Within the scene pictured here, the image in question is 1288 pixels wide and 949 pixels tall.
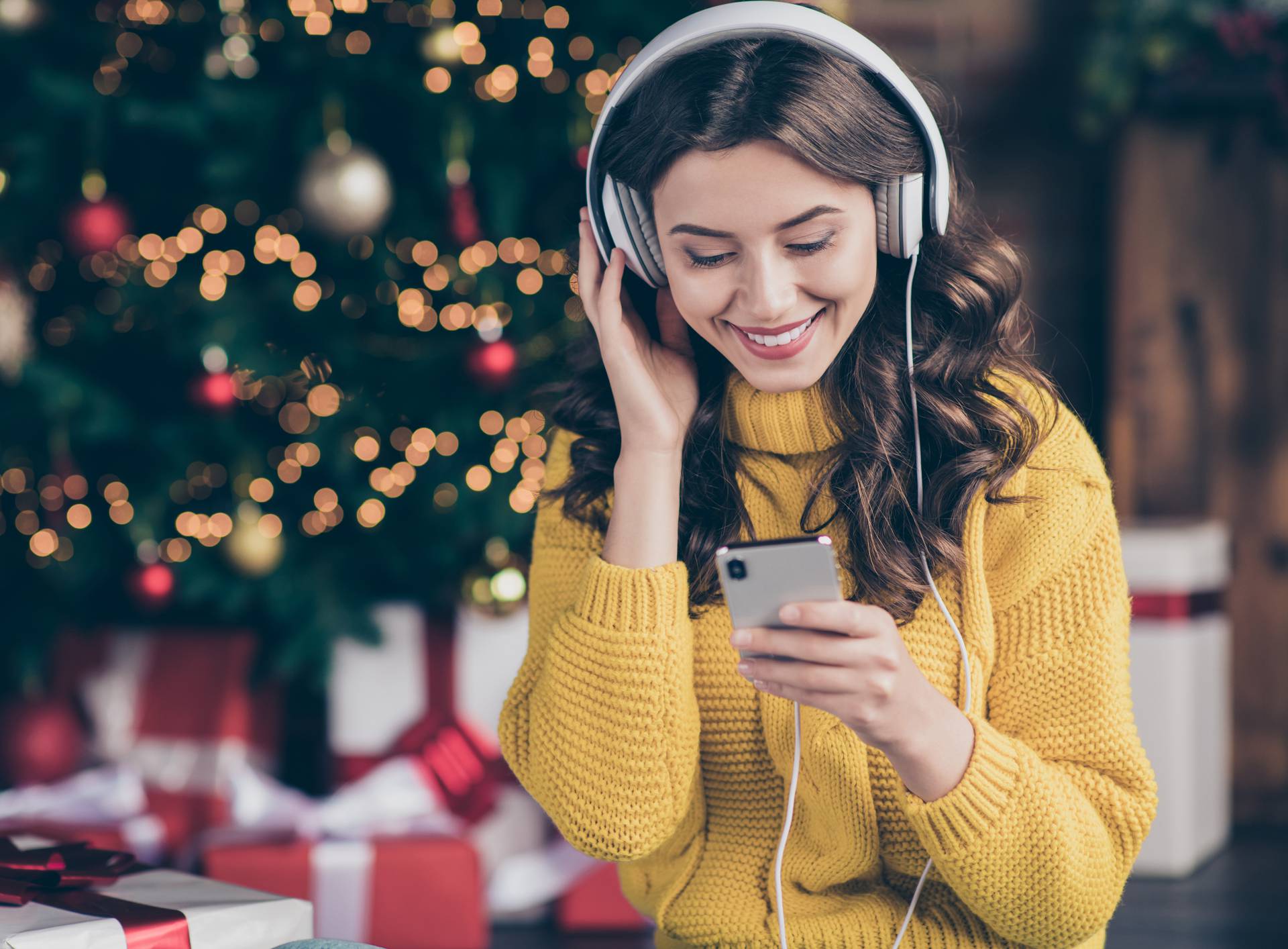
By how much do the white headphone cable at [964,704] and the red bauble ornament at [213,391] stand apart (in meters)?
1.05

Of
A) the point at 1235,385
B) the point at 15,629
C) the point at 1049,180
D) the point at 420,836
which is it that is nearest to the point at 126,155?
the point at 15,629

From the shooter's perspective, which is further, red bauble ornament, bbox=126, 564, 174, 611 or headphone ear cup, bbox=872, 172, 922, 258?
red bauble ornament, bbox=126, 564, 174, 611

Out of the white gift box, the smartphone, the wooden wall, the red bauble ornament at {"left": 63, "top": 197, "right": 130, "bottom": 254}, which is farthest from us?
the wooden wall

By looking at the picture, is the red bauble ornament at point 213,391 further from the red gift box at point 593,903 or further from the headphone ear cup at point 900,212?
the headphone ear cup at point 900,212

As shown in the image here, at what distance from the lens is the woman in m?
0.79

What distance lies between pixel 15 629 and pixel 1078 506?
152cm

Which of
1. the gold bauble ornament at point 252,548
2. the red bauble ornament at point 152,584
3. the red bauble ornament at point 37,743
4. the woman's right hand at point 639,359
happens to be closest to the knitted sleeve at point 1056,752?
the woman's right hand at point 639,359

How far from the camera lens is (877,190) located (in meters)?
0.83

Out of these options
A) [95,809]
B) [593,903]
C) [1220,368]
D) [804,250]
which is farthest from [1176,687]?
[95,809]

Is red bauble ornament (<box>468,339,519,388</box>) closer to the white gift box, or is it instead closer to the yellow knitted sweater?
the yellow knitted sweater

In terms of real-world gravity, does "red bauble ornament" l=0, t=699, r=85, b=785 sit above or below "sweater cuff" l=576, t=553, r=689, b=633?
below

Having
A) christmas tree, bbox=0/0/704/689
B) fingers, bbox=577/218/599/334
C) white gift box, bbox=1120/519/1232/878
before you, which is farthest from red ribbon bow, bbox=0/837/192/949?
white gift box, bbox=1120/519/1232/878

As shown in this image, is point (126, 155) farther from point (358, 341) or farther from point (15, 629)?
point (15, 629)

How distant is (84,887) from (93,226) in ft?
3.27
